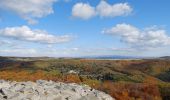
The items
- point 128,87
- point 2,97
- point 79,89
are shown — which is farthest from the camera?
point 128,87

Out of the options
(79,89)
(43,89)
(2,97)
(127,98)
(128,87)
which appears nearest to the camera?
(2,97)

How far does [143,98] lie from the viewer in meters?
142

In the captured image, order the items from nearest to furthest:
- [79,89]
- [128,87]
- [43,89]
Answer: [43,89]
[79,89]
[128,87]

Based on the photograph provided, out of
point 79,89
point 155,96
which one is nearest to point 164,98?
point 155,96

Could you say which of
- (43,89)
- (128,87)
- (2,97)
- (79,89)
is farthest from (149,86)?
(2,97)

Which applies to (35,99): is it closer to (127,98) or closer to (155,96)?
(127,98)

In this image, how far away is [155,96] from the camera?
146 m

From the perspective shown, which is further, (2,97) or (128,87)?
(128,87)

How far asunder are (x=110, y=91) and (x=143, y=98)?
49.6ft

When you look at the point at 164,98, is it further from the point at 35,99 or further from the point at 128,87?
the point at 35,99

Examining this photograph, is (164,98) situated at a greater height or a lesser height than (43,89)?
lesser

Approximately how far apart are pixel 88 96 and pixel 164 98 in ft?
254

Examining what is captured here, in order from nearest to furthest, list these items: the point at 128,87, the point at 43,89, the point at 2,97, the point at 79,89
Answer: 1. the point at 2,97
2. the point at 43,89
3. the point at 79,89
4. the point at 128,87

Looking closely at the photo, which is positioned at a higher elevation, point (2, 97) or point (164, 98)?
point (2, 97)
